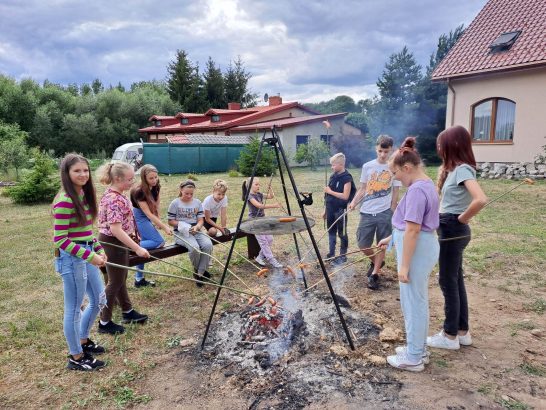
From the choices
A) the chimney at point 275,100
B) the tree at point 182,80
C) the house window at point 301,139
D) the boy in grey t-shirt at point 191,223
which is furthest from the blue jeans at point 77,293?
the tree at point 182,80

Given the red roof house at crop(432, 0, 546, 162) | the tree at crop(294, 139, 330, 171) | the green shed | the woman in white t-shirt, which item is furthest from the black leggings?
the green shed

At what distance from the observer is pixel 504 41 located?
1241 centimetres

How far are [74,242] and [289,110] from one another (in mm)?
24633

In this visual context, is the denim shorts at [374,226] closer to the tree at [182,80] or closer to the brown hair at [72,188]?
the brown hair at [72,188]

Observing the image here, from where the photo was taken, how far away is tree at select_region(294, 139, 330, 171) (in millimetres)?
19109

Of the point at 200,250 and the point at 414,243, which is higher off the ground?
the point at 414,243

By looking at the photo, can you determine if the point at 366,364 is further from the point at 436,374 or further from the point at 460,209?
the point at 460,209

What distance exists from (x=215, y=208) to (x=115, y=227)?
191cm

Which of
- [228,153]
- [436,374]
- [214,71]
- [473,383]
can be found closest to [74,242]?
[436,374]

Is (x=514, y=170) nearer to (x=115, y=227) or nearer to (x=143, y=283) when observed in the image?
(x=143, y=283)

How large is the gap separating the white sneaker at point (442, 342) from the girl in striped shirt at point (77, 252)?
2.58m

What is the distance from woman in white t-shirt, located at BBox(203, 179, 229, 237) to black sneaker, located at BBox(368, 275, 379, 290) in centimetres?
187

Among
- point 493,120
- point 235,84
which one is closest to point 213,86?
point 235,84

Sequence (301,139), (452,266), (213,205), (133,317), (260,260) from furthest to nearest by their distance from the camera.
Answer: (301,139) < (260,260) < (213,205) < (133,317) < (452,266)
